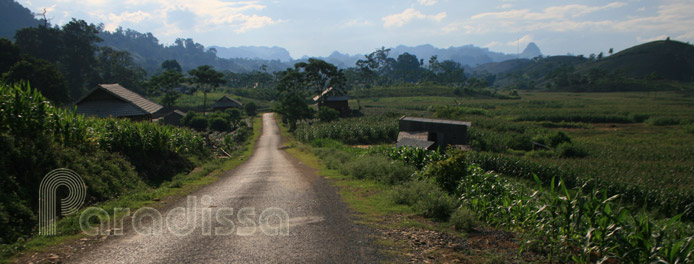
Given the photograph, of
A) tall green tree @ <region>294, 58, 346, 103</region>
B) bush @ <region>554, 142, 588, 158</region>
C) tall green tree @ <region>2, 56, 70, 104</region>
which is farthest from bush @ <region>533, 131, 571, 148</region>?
tall green tree @ <region>2, 56, 70, 104</region>

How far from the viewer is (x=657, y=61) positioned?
158 m

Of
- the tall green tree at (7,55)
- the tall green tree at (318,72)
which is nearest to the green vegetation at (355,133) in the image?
the tall green tree at (318,72)

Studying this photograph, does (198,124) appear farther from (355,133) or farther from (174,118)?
(355,133)

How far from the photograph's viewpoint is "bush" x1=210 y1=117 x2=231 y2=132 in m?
61.0

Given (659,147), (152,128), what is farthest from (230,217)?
(659,147)

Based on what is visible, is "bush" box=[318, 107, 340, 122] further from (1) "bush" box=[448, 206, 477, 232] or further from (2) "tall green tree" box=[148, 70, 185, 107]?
(1) "bush" box=[448, 206, 477, 232]

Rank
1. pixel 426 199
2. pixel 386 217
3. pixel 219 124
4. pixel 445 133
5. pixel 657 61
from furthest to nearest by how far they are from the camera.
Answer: pixel 657 61
pixel 219 124
pixel 445 133
pixel 426 199
pixel 386 217

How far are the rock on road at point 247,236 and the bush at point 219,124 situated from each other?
169 ft

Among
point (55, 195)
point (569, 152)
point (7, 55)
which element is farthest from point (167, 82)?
point (569, 152)

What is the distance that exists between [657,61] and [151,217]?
690 feet

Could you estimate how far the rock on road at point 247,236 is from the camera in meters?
6.60

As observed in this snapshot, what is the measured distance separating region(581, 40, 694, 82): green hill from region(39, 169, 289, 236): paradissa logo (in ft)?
585

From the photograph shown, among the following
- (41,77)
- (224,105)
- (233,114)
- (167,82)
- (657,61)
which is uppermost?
(657,61)

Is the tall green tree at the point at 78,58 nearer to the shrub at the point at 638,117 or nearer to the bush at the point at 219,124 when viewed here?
the bush at the point at 219,124
